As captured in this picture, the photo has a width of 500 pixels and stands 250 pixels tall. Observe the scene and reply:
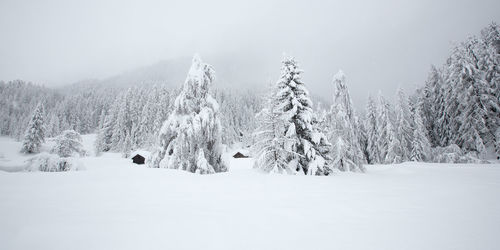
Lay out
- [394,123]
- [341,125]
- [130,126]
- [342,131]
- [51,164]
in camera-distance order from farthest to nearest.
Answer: [130,126]
[394,123]
[341,125]
[342,131]
[51,164]


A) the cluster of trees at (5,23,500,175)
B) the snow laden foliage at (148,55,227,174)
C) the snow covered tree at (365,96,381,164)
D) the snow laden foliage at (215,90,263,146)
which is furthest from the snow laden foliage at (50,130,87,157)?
the snow covered tree at (365,96,381,164)

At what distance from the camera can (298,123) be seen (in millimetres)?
14414

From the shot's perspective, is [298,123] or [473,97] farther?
[473,97]

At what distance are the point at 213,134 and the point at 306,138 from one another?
7110 mm

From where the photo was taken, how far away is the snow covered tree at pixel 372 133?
35438 millimetres

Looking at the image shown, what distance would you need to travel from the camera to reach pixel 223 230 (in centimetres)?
393

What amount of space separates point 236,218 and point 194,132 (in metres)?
11.9

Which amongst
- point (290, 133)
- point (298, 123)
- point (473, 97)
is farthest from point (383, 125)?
point (290, 133)

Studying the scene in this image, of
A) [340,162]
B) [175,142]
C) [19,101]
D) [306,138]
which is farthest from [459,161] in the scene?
[19,101]

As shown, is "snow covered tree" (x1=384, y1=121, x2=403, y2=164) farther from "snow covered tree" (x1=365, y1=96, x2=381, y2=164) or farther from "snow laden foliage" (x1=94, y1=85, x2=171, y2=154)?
"snow laden foliage" (x1=94, y1=85, x2=171, y2=154)

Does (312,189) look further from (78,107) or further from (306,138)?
(78,107)

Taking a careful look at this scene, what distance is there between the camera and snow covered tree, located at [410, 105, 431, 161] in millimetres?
27312

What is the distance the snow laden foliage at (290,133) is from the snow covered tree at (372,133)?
2566cm

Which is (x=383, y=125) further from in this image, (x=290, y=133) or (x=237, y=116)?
(x=237, y=116)
